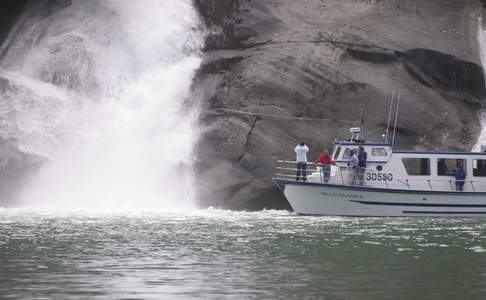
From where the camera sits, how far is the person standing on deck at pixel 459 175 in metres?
34.5

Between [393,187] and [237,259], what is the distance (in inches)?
612

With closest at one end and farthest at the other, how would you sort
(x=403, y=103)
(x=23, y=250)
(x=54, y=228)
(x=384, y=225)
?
(x=23, y=250)
(x=54, y=228)
(x=384, y=225)
(x=403, y=103)

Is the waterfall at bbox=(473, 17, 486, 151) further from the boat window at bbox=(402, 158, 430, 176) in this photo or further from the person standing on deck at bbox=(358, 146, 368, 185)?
the person standing on deck at bbox=(358, 146, 368, 185)

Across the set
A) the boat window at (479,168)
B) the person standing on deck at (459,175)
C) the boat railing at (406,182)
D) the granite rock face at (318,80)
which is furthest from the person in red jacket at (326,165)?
the boat window at (479,168)

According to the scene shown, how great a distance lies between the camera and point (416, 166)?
114 ft

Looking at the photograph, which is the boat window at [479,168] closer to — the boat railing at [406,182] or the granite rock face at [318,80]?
the boat railing at [406,182]

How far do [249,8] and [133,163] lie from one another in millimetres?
9360

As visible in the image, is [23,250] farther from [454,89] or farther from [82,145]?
[454,89]

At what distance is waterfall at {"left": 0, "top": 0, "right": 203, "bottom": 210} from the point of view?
124ft

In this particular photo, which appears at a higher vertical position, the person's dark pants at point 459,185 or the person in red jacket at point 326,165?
the person in red jacket at point 326,165

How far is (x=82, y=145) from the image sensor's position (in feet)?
128

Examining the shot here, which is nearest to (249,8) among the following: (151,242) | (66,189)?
(66,189)

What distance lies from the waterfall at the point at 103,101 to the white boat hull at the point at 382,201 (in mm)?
5409

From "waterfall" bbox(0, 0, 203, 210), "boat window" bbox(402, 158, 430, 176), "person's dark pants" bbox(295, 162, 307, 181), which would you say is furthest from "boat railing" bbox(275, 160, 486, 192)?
"waterfall" bbox(0, 0, 203, 210)
